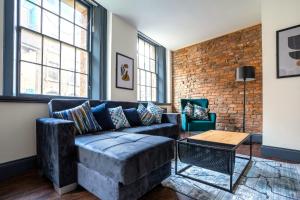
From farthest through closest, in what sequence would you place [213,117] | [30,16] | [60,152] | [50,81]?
[213,117] < [50,81] < [30,16] < [60,152]

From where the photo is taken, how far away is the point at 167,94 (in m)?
5.05

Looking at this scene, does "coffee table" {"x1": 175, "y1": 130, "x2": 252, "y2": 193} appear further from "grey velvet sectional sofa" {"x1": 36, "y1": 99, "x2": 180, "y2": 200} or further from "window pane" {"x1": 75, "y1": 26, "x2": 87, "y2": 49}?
"window pane" {"x1": 75, "y1": 26, "x2": 87, "y2": 49}

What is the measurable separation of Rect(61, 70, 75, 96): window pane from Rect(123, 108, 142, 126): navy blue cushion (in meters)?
0.94

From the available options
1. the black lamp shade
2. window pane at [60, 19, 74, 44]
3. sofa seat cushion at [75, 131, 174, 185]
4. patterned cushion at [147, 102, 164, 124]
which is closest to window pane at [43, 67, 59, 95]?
window pane at [60, 19, 74, 44]

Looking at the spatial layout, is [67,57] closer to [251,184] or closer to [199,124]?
[199,124]

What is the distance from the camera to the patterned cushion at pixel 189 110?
12.1 ft

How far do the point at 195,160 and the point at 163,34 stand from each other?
323cm

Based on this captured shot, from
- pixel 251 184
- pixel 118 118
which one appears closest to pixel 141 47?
pixel 118 118

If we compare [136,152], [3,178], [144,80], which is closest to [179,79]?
[144,80]

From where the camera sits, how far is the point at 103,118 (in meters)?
2.23

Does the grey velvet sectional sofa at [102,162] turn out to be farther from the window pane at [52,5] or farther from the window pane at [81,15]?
the window pane at [81,15]

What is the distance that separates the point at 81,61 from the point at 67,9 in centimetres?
83

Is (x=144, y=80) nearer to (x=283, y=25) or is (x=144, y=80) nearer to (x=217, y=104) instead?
(x=217, y=104)

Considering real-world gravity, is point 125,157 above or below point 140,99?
below
